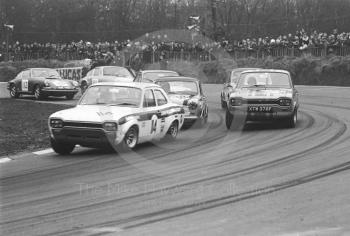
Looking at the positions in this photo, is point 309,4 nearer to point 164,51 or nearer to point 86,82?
point 164,51

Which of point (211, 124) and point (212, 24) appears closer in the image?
point (211, 124)

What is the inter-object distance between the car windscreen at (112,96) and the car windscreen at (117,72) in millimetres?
13327

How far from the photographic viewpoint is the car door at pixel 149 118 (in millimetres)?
11312

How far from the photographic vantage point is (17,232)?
579cm

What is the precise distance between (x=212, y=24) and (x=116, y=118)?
153 ft

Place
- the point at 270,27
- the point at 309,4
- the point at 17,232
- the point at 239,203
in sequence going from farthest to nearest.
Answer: the point at 309,4
the point at 270,27
the point at 239,203
the point at 17,232

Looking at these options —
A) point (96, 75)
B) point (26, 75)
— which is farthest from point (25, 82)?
point (96, 75)

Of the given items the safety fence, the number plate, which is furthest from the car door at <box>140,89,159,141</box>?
the safety fence

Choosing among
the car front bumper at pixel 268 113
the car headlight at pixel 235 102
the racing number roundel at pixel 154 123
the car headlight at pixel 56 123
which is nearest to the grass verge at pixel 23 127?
the car headlight at pixel 56 123

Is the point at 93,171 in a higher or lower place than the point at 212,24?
lower

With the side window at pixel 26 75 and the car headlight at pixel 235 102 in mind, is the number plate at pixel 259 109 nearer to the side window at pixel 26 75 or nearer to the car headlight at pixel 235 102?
the car headlight at pixel 235 102

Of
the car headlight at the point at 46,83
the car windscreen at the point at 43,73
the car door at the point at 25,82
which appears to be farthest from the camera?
the car door at the point at 25,82

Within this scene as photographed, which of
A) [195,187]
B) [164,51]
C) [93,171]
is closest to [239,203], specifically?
[195,187]

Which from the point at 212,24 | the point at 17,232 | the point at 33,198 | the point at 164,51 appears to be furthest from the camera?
the point at 212,24
